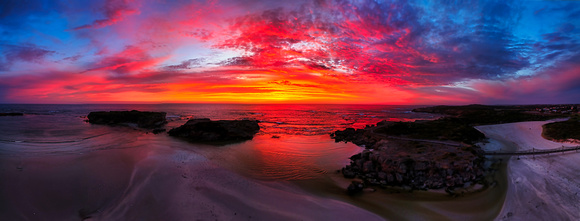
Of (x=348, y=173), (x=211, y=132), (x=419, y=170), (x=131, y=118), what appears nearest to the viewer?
(x=419, y=170)

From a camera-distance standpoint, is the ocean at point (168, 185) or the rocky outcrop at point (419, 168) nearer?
the ocean at point (168, 185)

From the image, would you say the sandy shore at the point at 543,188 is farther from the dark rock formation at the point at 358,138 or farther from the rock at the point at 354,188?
the dark rock formation at the point at 358,138

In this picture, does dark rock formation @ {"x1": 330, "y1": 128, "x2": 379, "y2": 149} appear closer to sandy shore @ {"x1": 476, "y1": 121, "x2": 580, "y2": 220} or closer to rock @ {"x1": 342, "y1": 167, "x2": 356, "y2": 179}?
rock @ {"x1": 342, "y1": 167, "x2": 356, "y2": 179}

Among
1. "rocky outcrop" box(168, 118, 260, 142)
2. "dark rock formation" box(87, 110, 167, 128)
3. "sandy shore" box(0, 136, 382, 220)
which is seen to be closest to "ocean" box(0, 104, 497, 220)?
"sandy shore" box(0, 136, 382, 220)

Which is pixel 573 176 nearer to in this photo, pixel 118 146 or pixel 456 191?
pixel 456 191

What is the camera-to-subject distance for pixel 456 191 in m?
12.3

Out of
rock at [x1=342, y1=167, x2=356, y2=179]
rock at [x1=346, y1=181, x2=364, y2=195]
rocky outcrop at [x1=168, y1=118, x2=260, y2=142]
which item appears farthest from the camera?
rocky outcrop at [x1=168, y1=118, x2=260, y2=142]

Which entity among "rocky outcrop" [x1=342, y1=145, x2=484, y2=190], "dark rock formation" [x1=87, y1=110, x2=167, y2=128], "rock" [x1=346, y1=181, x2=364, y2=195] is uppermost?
"dark rock formation" [x1=87, y1=110, x2=167, y2=128]

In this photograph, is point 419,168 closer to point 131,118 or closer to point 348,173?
point 348,173

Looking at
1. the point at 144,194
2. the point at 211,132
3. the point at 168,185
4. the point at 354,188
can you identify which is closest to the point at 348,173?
the point at 354,188

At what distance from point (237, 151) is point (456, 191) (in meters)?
19.2

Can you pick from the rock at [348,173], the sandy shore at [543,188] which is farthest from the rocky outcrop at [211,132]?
the sandy shore at [543,188]

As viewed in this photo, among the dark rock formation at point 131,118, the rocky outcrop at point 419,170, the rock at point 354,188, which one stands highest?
the dark rock formation at point 131,118

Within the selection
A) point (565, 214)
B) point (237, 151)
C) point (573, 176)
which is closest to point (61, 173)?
Answer: point (237, 151)
